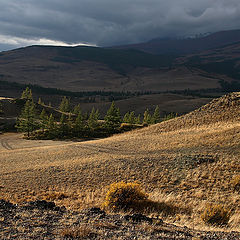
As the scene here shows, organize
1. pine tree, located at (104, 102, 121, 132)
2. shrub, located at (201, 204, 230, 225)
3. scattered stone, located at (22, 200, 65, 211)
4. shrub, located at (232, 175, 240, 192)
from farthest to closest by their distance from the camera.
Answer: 1. pine tree, located at (104, 102, 121, 132)
2. shrub, located at (232, 175, 240, 192)
3. scattered stone, located at (22, 200, 65, 211)
4. shrub, located at (201, 204, 230, 225)

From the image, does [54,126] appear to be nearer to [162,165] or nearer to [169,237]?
[162,165]

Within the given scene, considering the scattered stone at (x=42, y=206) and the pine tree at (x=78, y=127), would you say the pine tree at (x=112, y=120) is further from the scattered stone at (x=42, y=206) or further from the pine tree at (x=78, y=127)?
the scattered stone at (x=42, y=206)

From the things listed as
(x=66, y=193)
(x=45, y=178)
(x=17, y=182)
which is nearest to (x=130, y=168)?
(x=66, y=193)

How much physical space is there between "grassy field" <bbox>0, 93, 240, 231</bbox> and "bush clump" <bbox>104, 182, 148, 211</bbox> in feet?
4.87

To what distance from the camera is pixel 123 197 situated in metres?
13.9

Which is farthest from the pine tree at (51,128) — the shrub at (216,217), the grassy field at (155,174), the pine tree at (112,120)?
the shrub at (216,217)

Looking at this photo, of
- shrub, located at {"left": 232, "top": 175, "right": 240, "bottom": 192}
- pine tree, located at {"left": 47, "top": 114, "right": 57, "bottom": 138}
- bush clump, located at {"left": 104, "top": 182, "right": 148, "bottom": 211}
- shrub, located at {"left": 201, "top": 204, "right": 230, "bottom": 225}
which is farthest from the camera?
pine tree, located at {"left": 47, "top": 114, "right": 57, "bottom": 138}

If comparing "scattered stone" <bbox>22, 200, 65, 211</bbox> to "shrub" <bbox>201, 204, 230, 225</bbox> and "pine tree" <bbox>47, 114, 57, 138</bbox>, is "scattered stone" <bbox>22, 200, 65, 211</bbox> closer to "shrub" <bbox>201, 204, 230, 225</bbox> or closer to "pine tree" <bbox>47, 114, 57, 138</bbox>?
"shrub" <bbox>201, 204, 230, 225</bbox>

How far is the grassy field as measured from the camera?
48.4ft

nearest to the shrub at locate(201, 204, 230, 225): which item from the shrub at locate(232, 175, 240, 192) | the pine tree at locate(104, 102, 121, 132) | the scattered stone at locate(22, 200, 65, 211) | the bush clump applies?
the bush clump

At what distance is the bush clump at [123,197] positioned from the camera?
44.6ft

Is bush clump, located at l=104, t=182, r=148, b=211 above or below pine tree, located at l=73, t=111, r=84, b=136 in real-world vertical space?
above

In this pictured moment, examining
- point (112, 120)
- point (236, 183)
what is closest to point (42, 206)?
point (236, 183)

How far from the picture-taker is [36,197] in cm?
1686
